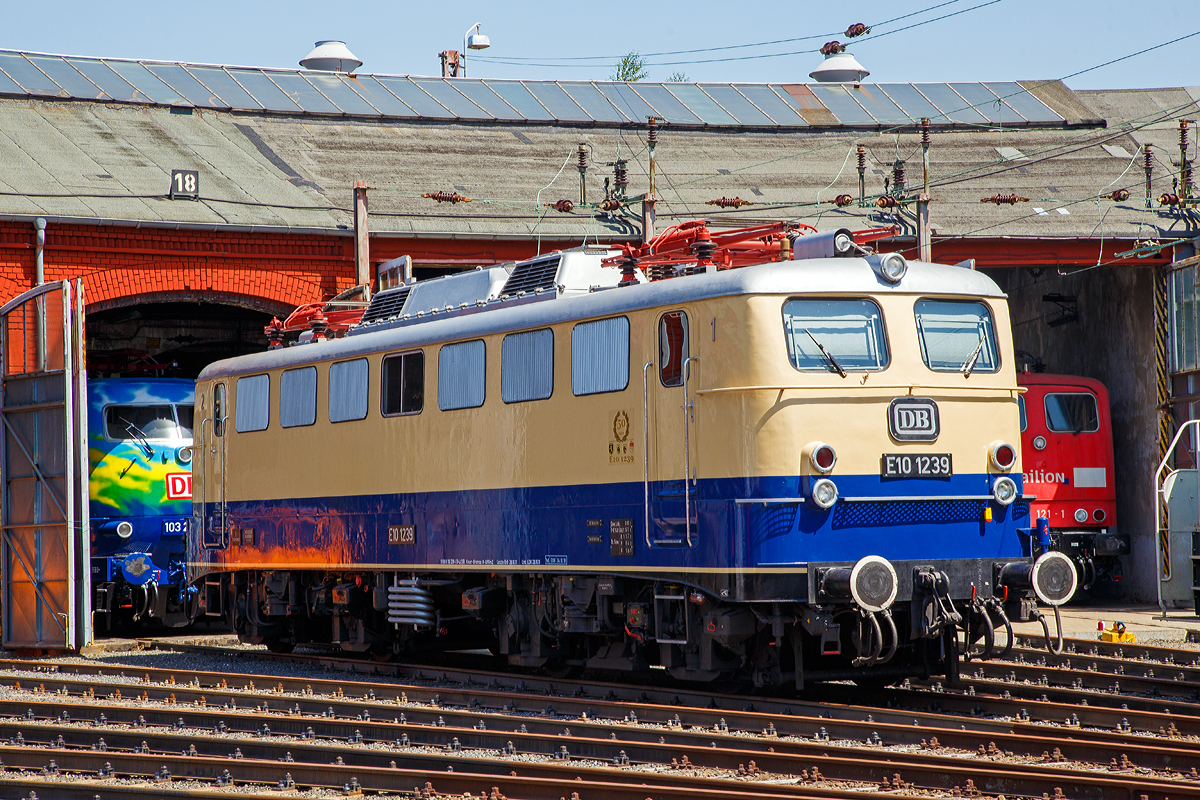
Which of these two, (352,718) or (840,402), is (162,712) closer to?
(352,718)

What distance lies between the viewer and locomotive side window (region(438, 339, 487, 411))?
13.1 m

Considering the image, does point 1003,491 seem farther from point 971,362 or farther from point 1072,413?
point 1072,413

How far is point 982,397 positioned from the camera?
36.5ft

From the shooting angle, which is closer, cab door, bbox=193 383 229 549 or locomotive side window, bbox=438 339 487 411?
locomotive side window, bbox=438 339 487 411

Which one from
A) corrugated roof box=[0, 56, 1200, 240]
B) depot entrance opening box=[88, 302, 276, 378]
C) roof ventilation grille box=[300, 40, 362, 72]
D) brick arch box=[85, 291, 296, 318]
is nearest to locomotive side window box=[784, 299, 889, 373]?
corrugated roof box=[0, 56, 1200, 240]

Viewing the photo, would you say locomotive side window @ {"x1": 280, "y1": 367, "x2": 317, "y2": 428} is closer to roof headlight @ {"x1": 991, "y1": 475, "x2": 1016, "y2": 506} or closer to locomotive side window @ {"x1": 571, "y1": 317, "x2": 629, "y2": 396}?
locomotive side window @ {"x1": 571, "y1": 317, "x2": 629, "y2": 396}

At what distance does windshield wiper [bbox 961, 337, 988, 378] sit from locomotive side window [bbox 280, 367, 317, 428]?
7043 millimetres

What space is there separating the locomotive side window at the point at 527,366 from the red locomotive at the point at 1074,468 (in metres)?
11.5

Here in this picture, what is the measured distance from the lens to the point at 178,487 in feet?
65.1

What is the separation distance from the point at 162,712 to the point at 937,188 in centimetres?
1765

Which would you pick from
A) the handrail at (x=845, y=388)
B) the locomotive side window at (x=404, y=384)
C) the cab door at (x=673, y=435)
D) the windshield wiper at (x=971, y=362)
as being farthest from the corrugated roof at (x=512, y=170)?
the handrail at (x=845, y=388)

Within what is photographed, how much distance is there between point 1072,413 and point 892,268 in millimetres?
12604

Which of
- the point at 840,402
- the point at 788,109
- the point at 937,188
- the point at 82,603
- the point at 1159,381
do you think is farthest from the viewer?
the point at 788,109

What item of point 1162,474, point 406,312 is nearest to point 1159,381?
point 1162,474
